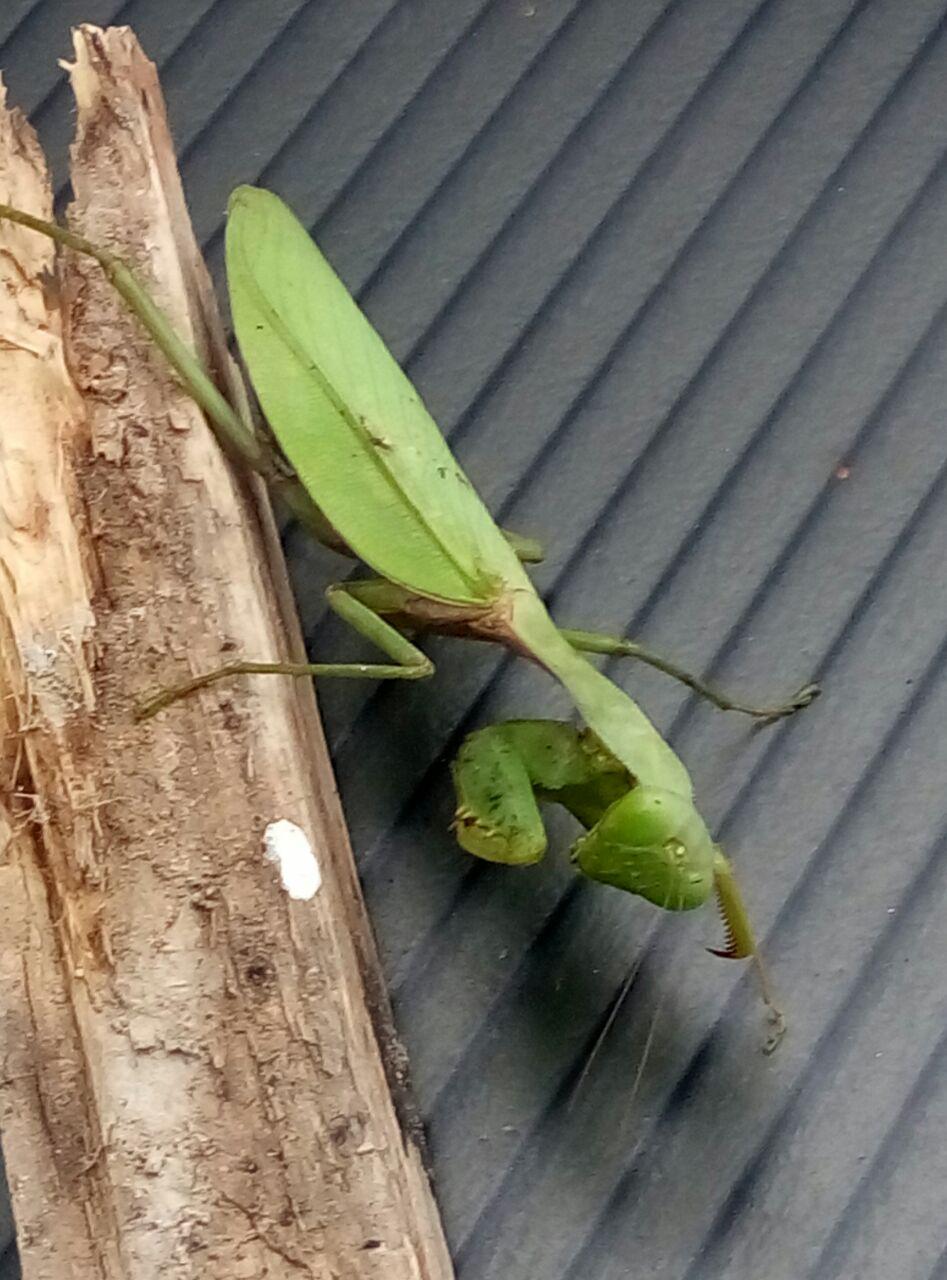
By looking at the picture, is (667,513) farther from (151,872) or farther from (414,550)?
(151,872)

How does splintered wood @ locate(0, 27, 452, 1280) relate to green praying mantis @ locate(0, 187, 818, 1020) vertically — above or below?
below

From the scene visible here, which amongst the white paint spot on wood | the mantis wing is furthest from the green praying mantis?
the white paint spot on wood

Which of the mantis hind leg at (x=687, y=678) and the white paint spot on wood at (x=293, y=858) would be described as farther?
the mantis hind leg at (x=687, y=678)

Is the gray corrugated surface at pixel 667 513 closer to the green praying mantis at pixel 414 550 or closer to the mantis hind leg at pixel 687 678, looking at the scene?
the mantis hind leg at pixel 687 678

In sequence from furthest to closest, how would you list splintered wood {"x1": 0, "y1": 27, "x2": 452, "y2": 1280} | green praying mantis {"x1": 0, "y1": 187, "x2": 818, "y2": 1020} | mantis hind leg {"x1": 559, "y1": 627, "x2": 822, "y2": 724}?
mantis hind leg {"x1": 559, "y1": 627, "x2": 822, "y2": 724}, green praying mantis {"x1": 0, "y1": 187, "x2": 818, "y2": 1020}, splintered wood {"x1": 0, "y1": 27, "x2": 452, "y2": 1280}

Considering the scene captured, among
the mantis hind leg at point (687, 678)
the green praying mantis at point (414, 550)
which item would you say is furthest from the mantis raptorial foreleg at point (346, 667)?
the mantis hind leg at point (687, 678)

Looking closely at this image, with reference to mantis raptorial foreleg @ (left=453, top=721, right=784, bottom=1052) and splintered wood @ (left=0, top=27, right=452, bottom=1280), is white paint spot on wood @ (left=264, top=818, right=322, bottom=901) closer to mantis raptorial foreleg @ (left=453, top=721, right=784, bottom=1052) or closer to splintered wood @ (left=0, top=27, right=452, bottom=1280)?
splintered wood @ (left=0, top=27, right=452, bottom=1280)

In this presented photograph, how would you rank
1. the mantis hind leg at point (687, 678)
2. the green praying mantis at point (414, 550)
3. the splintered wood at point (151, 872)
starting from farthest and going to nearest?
1. the mantis hind leg at point (687, 678)
2. the green praying mantis at point (414, 550)
3. the splintered wood at point (151, 872)
